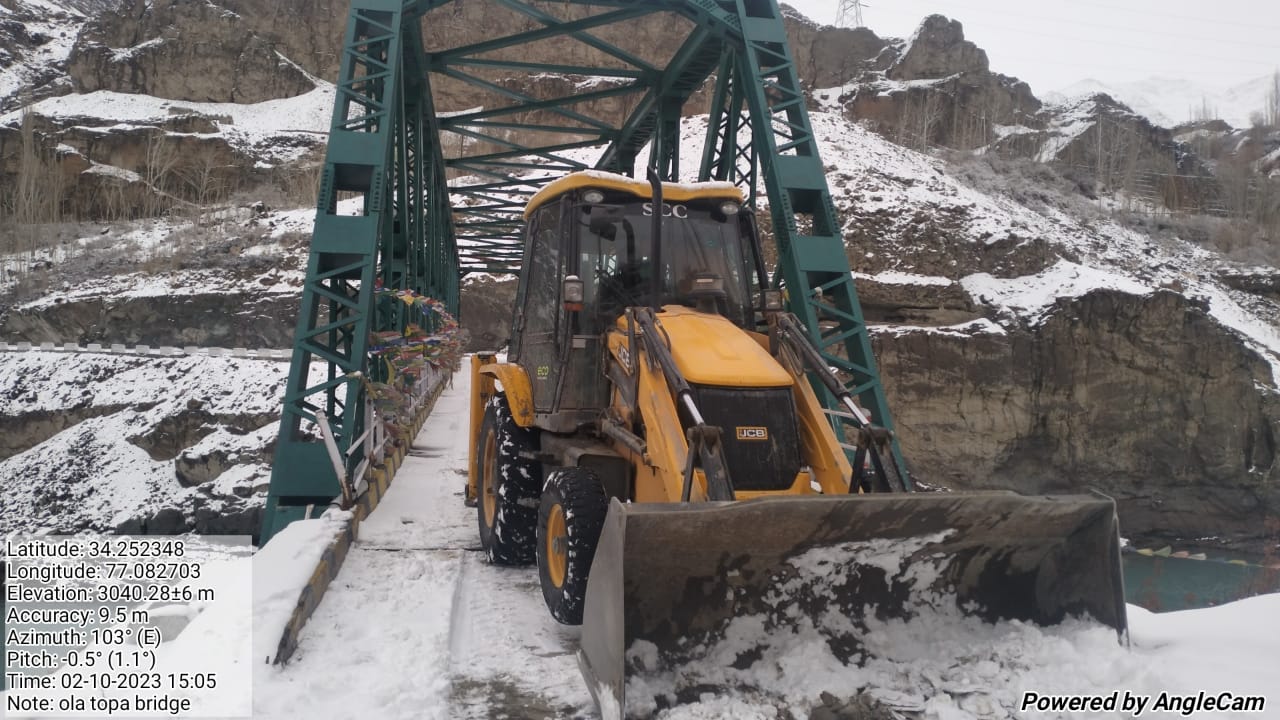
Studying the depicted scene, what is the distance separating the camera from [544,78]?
59.7 metres

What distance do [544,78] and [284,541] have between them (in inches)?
2317

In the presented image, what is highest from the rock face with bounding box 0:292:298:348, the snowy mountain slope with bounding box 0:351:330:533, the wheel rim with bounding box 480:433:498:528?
the wheel rim with bounding box 480:433:498:528

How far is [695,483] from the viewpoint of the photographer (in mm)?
3910

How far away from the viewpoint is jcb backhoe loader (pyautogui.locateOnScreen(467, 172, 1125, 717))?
10.8 feet

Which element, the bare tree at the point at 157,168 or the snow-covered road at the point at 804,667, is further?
the bare tree at the point at 157,168

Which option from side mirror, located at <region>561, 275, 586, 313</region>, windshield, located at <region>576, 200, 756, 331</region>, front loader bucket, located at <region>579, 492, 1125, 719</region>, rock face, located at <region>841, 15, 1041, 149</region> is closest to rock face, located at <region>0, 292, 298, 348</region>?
windshield, located at <region>576, 200, 756, 331</region>

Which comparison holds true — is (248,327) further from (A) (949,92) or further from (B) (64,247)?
(A) (949,92)

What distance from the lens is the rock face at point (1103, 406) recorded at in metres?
29.3

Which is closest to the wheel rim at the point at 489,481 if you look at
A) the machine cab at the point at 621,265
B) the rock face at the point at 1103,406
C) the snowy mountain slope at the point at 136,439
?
the machine cab at the point at 621,265

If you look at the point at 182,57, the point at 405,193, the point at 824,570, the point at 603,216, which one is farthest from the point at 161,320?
the point at 824,570

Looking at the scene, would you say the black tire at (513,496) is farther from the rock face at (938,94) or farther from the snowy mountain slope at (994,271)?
the rock face at (938,94)

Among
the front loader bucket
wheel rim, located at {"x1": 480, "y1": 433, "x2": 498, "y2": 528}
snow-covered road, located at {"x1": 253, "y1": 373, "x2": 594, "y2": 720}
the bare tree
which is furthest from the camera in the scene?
the bare tree

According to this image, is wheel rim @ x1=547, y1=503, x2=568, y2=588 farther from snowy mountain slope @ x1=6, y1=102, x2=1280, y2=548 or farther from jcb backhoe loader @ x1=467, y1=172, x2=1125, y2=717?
snowy mountain slope @ x1=6, y1=102, x2=1280, y2=548
